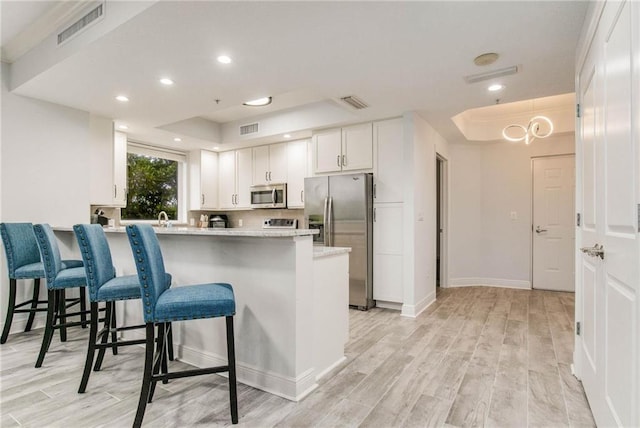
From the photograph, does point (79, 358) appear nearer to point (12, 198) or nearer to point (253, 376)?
point (253, 376)

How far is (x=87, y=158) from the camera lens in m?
3.94

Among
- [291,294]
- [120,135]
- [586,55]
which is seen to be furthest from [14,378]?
[586,55]

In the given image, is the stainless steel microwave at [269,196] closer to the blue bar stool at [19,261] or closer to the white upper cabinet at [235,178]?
the white upper cabinet at [235,178]

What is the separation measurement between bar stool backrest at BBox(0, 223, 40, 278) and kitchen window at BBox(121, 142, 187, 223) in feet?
6.26

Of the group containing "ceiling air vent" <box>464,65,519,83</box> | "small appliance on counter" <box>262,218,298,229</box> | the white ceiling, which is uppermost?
the white ceiling

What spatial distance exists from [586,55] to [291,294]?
2.36 m

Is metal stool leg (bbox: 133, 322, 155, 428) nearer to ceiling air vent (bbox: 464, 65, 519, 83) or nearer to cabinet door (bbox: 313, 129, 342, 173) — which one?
ceiling air vent (bbox: 464, 65, 519, 83)

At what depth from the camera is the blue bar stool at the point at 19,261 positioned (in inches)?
116

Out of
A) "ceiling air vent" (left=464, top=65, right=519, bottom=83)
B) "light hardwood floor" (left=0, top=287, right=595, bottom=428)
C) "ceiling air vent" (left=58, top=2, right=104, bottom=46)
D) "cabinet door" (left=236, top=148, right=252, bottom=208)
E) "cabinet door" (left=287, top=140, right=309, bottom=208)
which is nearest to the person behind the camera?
"light hardwood floor" (left=0, top=287, right=595, bottom=428)

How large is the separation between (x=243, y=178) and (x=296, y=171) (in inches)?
44.6

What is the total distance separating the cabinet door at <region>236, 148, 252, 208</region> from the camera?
19.0 feet

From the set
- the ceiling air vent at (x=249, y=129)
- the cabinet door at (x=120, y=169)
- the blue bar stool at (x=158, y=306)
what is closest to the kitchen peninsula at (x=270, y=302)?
the blue bar stool at (x=158, y=306)

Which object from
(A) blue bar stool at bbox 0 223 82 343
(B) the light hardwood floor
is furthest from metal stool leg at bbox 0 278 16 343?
(B) the light hardwood floor

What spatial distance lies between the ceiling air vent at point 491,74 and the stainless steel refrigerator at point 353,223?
62.9 inches
